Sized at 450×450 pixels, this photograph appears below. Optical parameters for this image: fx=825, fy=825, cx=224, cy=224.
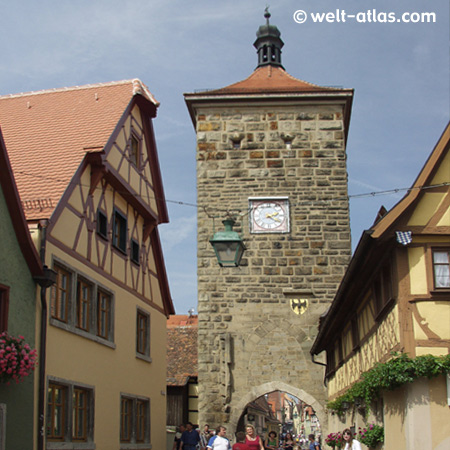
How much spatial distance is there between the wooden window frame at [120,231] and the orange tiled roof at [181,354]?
1007cm

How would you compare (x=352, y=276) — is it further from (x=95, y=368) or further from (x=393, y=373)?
(x=95, y=368)

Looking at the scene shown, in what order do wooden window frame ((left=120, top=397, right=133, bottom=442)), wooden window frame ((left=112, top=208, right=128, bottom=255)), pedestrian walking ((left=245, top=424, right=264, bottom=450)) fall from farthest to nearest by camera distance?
wooden window frame ((left=112, top=208, right=128, bottom=255)) < wooden window frame ((left=120, top=397, right=133, bottom=442)) < pedestrian walking ((left=245, top=424, right=264, bottom=450))

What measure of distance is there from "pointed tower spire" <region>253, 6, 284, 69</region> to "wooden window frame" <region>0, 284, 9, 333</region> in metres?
16.1

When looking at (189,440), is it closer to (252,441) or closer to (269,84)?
(252,441)

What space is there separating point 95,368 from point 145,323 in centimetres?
370

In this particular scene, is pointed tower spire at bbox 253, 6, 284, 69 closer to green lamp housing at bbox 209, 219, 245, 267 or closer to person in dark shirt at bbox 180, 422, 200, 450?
person in dark shirt at bbox 180, 422, 200, 450

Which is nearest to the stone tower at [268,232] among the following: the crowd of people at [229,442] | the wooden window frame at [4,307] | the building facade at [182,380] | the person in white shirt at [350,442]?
the crowd of people at [229,442]

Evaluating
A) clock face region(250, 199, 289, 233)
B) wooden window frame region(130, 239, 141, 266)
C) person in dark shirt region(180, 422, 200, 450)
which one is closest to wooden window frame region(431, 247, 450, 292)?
person in dark shirt region(180, 422, 200, 450)

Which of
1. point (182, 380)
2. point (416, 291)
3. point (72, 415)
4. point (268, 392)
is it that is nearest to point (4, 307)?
point (72, 415)

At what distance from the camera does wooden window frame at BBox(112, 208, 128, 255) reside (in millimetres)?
15266

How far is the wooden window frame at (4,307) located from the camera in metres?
10.2

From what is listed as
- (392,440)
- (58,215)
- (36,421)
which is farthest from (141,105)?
(392,440)

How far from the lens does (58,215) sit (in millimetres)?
12031

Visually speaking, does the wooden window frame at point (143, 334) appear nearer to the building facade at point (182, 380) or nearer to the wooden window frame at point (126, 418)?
the wooden window frame at point (126, 418)
